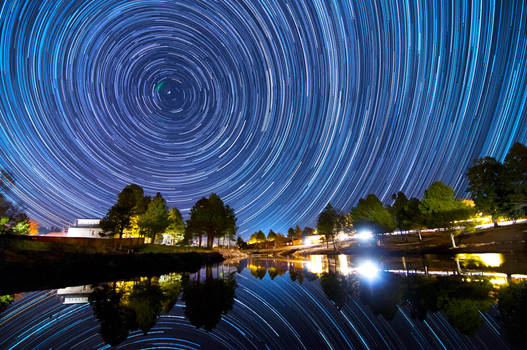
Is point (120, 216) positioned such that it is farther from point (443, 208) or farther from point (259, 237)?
point (259, 237)

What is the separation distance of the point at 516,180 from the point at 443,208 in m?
16.0

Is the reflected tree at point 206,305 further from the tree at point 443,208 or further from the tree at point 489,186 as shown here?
the tree at point 443,208

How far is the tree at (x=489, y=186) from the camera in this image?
23062 mm

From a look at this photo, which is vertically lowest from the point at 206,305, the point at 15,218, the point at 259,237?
the point at 206,305

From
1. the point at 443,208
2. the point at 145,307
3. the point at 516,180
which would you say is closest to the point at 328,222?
the point at 443,208

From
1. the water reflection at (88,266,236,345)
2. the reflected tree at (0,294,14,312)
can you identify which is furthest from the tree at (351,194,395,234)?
the reflected tree at (0,294,14,312)

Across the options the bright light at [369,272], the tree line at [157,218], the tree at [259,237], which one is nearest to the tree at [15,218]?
the tree line at [157,218]

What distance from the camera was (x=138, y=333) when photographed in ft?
18.2

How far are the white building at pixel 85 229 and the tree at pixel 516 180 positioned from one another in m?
83.6

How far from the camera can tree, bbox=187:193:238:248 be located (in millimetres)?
47000

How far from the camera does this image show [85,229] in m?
65.4

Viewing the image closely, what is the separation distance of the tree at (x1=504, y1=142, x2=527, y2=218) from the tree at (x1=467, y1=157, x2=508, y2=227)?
38 centimetres

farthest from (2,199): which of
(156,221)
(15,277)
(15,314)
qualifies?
(15,314)

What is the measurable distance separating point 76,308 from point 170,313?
11.2ft
